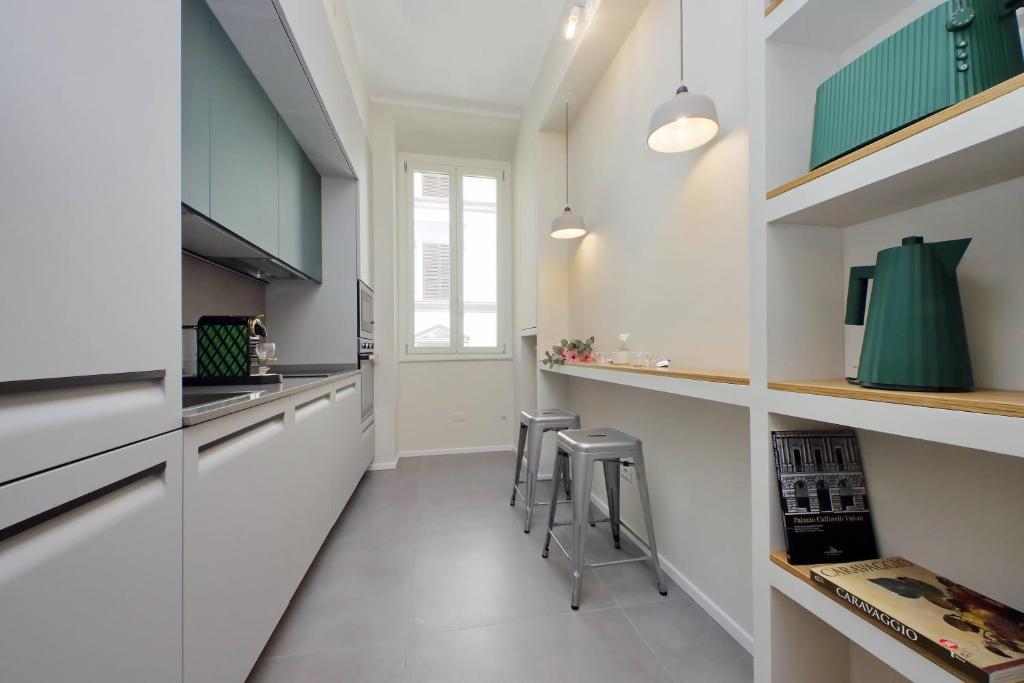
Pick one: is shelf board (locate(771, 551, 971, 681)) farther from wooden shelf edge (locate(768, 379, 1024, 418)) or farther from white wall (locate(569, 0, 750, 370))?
white wall (locate(569, 0, 750, 370))

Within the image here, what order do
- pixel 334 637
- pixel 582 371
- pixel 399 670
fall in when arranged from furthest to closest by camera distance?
pixel 582 371, pixel 334 637, pixel 399 670

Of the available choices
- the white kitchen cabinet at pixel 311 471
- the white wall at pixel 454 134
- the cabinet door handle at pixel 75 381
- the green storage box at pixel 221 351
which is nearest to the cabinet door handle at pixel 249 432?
the white kitchen cabinet at pixel 311 471

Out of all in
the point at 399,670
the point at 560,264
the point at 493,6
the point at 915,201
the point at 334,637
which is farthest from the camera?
the point at 560,264

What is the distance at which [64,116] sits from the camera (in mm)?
613

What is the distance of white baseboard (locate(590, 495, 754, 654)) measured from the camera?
55.9 inches

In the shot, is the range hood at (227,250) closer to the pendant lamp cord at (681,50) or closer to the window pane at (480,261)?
the window pane at (480,261)

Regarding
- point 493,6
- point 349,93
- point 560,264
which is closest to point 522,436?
point 560,264

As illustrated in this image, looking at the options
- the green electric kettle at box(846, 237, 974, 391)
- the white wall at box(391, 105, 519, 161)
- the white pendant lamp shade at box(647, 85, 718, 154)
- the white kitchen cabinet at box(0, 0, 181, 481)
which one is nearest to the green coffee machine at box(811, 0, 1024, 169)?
the green electric kettle at box(846, 237, 974, 391)

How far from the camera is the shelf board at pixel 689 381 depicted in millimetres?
1132

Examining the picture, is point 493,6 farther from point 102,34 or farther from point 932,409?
point 932,409

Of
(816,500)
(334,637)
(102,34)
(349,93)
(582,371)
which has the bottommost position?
(334,637)

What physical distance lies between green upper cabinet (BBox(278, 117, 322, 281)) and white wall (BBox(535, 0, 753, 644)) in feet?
6.51

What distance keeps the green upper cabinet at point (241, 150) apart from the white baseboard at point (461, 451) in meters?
2.57

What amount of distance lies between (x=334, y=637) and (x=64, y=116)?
1.72 metres
